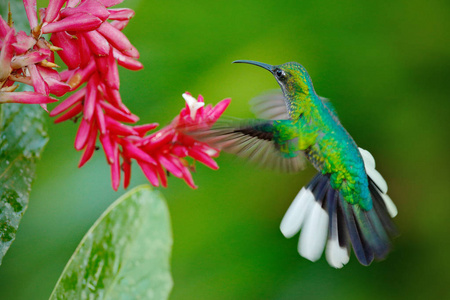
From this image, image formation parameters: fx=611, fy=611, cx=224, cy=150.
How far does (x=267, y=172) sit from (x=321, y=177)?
472mm

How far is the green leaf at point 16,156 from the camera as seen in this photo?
2.42 ft

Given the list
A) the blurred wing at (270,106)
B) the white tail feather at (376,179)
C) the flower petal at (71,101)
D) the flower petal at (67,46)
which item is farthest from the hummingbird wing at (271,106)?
the flower petal at (67,46)

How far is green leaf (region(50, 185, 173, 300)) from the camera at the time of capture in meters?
0.74

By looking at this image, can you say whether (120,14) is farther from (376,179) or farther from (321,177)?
(376,179)

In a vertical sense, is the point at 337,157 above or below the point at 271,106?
below

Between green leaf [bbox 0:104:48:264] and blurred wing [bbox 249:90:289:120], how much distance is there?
19.3 inches

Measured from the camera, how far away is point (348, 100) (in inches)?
72.8

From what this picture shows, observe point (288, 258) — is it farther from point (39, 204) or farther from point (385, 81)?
point (39, 204)

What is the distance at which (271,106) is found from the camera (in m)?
1.23

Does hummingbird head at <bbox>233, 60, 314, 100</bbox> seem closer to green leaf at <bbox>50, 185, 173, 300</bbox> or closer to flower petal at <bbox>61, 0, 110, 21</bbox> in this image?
green leaf at <bbox>50, 185, 173, 300</bbox>

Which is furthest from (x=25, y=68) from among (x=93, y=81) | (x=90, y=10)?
(x=93, y=81)

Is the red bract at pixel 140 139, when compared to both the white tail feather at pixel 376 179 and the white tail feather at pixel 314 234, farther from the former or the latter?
the white tail feather at pixel 376 179

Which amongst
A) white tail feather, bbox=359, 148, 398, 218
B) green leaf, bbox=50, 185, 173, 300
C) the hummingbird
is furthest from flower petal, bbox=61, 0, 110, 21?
white tail feather, bbox=359, 148, 398, 218

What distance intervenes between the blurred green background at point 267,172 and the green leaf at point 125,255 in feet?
2.16
